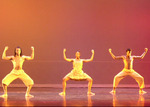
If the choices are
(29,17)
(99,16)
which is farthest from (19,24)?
(99,16)

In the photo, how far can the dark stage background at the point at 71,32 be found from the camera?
464 inches

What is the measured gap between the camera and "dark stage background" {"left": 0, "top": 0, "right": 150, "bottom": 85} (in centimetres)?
1177

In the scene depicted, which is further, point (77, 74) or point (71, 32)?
point (71, 32)

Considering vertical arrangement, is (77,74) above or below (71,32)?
below

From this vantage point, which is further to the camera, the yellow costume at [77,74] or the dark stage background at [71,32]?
the dark stage background at [71,32]

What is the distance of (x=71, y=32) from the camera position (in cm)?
1188

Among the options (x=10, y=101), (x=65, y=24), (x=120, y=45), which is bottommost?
(x=10, y=101)

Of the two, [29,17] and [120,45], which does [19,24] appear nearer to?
[29,17]

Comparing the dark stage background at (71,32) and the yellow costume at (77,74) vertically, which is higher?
the dark stage background at (71,32)

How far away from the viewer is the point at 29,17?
11.8m

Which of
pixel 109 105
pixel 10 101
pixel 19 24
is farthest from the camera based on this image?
pixel 19 24

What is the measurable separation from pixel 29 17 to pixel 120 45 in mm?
3472

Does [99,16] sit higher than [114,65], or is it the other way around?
[99,16]

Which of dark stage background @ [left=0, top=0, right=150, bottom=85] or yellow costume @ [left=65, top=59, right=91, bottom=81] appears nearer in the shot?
yellow costume @ [left=65, top=59, right=91, bottom=81]
